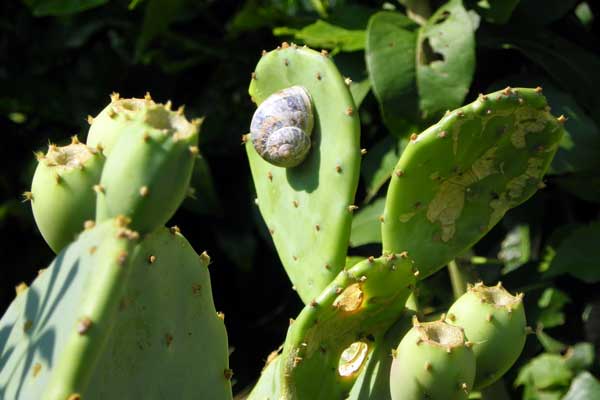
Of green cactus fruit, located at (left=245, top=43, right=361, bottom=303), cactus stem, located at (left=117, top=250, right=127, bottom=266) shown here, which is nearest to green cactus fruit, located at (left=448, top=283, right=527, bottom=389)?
green cactus fruit, located at (left=245, top=43, right=361, bottom=303)

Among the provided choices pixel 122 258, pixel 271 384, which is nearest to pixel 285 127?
pixel 271 384

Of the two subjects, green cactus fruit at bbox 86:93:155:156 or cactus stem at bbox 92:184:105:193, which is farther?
green cactus fruit at bbox 86:93:155:156

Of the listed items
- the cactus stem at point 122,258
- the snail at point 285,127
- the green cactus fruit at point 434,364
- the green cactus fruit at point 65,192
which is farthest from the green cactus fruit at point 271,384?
the cactus stem at point 122,258

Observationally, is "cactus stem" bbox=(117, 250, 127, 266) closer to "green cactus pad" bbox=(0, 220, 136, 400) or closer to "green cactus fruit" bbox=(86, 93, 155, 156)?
"green cactus pad" bbox=(0, 220, 136, 400)

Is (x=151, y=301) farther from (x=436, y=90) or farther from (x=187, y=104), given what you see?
(x=187, y=104)

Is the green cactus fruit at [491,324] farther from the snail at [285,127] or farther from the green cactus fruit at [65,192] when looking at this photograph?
the green cactus fruit at [65,192]

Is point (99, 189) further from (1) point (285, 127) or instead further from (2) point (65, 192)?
(1) point (285, 127)

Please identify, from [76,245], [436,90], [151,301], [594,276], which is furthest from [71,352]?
[594,276]
